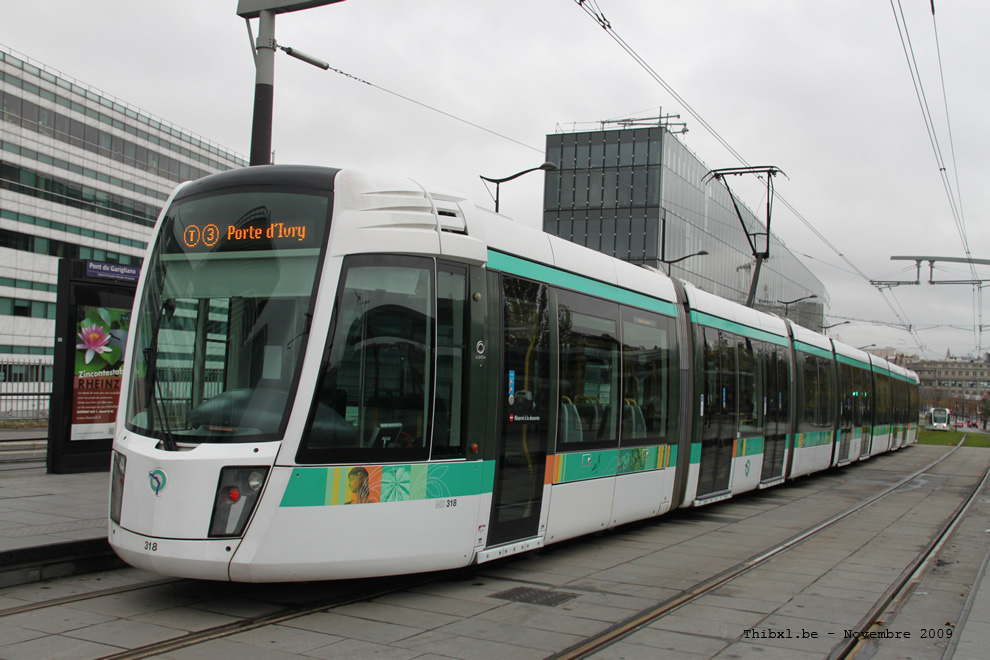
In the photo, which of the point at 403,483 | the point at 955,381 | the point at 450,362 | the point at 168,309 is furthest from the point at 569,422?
the point at 955,381

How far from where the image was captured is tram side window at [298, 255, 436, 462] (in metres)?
6.72

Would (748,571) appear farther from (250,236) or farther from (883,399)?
(883,399)

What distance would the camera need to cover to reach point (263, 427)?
6.52 metres

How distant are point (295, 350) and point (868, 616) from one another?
517cm

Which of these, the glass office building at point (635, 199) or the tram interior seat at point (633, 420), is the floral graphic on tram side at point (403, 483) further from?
the glass office building at point (635, 199)

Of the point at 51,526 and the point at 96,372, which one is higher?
the point at 96,372

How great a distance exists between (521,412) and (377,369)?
1803 mm

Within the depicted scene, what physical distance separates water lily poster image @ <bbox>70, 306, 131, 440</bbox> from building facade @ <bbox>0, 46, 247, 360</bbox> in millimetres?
54853

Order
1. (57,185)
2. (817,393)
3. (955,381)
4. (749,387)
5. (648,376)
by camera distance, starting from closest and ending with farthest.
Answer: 1. (648,376)
2. (749,387)
3. (817,393)
4. (57,185)
5. (955,381)

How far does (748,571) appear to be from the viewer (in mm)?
9273

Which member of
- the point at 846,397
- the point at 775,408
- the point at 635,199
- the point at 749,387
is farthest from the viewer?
the point at 635,199

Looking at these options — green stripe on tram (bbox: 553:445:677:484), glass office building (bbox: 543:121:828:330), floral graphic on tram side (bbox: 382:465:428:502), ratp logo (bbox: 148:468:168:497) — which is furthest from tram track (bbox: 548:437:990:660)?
glass office building (bbox: 543:121:828:330)

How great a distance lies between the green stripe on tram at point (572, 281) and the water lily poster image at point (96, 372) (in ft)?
24.4

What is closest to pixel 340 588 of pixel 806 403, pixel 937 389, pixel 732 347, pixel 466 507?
pixel 466 507
